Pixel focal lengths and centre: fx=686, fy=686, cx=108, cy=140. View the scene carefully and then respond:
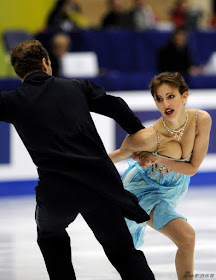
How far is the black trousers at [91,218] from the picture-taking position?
10.1 ft

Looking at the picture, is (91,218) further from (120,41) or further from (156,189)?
(120,41)

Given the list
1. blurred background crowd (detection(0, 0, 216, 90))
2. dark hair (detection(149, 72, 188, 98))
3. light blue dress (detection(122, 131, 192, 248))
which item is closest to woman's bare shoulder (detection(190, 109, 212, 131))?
dark hair (detection(149, 72, 188, 98))

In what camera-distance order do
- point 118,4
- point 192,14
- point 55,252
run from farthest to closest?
point 192,14 → point 118,4 → point 55,252

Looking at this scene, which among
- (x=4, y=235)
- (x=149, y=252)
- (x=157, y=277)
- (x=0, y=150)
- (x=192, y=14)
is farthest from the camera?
(x=192, y=14)

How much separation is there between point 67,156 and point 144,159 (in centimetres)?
76

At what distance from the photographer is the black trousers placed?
307cm

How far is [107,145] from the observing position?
25.7ft

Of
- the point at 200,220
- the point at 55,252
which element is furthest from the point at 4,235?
the point at 55,252

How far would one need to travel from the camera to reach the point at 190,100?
8.25 metres

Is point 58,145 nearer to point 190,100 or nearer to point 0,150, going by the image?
point 0,150

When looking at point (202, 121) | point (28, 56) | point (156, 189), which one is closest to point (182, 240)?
point (156, 189)

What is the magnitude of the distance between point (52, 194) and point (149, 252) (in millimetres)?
2183

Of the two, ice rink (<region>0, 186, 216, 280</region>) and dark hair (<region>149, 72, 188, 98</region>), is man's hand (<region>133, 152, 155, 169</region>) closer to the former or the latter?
dark hair (<region>149, 72, 188, 98</region>)

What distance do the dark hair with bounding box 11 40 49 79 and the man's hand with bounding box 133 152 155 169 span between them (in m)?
0.83
